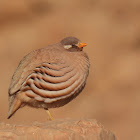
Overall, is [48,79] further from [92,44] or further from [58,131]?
[92,44]

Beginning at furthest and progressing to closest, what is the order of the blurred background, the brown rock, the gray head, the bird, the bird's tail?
the blurred background < the gray head < the bird's tail < the bird < the brown rock

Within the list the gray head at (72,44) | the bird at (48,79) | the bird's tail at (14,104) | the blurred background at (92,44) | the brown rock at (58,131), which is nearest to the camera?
the brown rock at (58,131)

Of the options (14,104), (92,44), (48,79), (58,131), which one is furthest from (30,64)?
(92,44)

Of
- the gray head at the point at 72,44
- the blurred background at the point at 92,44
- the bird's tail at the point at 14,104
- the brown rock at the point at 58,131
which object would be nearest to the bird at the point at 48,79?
the bird's tail at the point at 14,104

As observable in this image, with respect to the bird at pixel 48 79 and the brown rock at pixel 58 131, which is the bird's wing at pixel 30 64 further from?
the brown rock at pixel 58 131

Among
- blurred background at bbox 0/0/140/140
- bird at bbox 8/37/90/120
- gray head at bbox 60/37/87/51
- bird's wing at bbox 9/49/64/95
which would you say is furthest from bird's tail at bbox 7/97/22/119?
blurred background at bbox 0/0/140/140

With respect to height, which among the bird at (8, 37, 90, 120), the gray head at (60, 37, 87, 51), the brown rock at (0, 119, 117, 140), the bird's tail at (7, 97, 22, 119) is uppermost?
the gray head at (60, 37, 87, 51)

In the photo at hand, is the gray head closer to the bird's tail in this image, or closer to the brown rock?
the bird's tail
